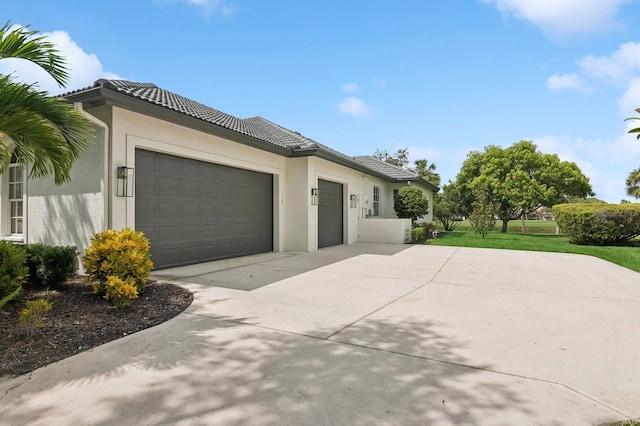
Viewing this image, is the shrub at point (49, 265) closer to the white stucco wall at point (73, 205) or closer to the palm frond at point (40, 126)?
the white stucco wall at point (73, 205)

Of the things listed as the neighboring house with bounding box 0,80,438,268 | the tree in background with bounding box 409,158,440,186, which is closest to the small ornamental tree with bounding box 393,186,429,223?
the neighboring house with bounding box 0,80,438,268

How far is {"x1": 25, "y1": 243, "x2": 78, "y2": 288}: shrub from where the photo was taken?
5.44m

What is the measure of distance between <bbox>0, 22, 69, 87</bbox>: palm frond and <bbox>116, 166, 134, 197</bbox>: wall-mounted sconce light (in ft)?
7.05

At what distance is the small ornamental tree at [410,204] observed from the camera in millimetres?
18188

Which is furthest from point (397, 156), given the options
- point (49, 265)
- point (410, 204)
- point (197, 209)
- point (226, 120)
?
point (49, 265)

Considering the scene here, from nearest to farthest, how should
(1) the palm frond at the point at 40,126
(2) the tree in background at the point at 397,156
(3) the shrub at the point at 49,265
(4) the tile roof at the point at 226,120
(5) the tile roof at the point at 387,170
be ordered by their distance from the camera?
(1) the palm frond at the point at 40,126 → (3) the shrub at the point at 49,265 → (4) the tile roof at the point at 226,120 → (5) the tile roof at the point at 387,170 → (2) the tree in background at the point at 397,156

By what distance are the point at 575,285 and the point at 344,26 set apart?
1005 cm

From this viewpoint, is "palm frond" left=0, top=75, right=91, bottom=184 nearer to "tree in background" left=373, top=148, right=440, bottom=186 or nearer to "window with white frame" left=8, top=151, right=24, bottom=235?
"window with white frame" left=8, top=151, right=24, bottom=235

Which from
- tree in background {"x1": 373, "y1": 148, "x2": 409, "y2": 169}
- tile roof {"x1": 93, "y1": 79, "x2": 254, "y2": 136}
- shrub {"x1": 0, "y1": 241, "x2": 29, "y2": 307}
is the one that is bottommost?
shrub {"x1": 0, "y1": 241, "x2": 29, "y2": 307}

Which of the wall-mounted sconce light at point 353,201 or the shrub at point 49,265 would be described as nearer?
the shrub at point 49,265

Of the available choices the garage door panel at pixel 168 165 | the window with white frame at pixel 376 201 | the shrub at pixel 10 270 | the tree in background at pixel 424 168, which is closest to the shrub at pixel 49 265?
the shrub at pixel 10 270

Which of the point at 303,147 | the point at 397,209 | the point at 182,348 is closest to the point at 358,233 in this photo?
the point at 397,209

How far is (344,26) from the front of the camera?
37.1 feet

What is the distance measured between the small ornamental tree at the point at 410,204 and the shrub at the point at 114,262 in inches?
600
